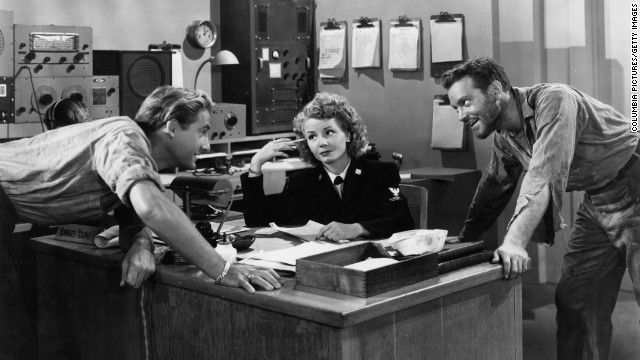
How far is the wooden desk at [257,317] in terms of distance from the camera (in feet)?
6.23

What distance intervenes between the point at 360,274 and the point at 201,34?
13.5 ft

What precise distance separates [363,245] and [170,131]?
67cm

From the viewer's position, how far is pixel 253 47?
5.66 meters

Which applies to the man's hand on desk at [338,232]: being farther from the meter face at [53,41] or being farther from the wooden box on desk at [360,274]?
the meter face at [53,41]

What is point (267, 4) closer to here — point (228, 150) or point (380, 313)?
point (228, 150)

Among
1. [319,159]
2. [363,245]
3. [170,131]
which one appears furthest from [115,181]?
[319,159]

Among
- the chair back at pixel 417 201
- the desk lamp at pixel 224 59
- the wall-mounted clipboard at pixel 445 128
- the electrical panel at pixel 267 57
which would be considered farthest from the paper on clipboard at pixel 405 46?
the chair back at pixel 417 201

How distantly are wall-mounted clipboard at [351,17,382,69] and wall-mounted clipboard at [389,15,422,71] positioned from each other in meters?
0.13

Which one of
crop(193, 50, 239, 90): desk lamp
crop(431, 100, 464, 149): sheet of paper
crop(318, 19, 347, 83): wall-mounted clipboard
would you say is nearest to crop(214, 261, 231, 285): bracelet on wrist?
crop(193, 50, 239, 90): desk lamp

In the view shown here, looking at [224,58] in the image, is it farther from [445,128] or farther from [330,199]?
[330,199]

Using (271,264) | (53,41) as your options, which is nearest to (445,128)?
(53,41)

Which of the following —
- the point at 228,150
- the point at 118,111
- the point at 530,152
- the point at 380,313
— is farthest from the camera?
the point at 228,150

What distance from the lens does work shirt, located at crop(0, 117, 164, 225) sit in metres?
2.12

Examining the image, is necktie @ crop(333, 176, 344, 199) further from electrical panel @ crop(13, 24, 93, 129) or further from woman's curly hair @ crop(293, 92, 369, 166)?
electrical panel @ crop(13, 24, 93, 129)
